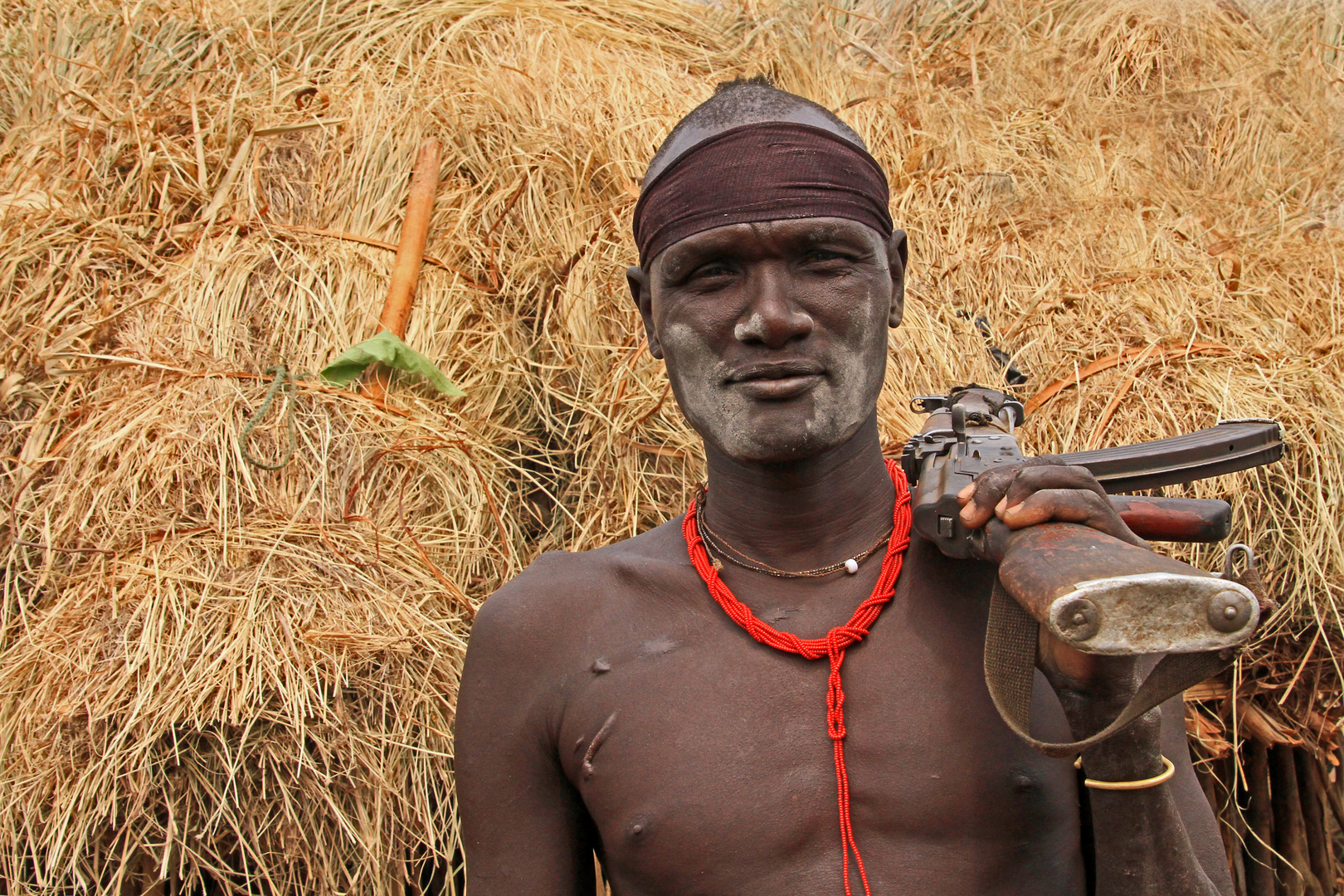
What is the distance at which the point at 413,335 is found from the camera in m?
3.00

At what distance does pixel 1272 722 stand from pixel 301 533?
237cm

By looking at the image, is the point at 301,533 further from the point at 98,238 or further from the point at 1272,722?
the point at 1272,722

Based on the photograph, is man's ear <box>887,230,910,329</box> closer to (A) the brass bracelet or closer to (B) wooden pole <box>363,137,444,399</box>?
(A) the brass bracelet

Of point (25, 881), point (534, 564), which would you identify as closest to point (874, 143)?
point (534, 564)

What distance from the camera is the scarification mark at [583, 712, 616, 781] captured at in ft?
4.82

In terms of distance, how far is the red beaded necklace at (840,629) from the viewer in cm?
135

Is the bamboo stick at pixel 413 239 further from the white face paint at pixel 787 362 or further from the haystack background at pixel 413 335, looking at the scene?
the white face paint at pixel 787 362

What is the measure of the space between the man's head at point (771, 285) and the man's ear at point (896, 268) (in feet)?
0.23

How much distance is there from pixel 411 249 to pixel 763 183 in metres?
1.89

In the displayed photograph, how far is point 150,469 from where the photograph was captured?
2.54 metres

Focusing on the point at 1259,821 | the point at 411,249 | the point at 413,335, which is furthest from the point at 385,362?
the point at 1259,821

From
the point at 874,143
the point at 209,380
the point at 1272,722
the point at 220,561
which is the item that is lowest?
the point at 1272,722

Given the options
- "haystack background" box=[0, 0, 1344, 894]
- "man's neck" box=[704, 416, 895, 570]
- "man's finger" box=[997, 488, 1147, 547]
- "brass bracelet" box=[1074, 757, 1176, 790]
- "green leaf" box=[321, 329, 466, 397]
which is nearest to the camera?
"man's finger" box=[997, 488, 1147, 547]

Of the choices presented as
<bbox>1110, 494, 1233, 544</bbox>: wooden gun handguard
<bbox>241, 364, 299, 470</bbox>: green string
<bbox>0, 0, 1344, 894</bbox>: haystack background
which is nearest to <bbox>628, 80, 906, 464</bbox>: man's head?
<bbox>1110, 494, 1233, 544</bbox>: wooden gun handguard
